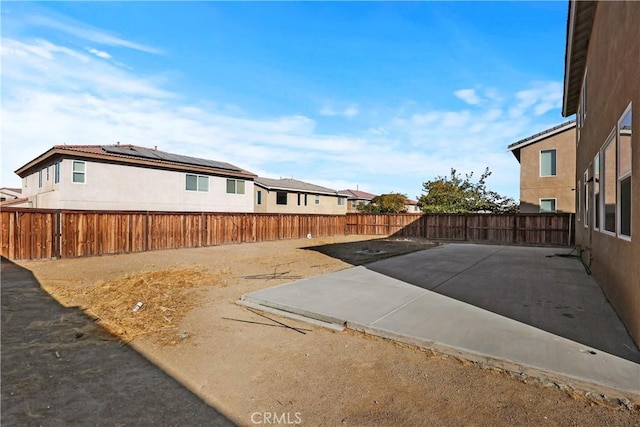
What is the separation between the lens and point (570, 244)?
16.2m

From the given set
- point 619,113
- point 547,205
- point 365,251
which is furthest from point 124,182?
point 547,205

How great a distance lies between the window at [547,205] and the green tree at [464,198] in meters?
7.58

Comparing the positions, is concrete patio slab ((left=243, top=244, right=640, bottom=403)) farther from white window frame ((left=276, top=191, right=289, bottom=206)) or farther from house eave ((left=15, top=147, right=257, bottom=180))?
white window frame ((left=276, top=191, right=289, bottom=206))

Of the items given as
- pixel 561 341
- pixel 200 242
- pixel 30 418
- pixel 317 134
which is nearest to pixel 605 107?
pixel 561 341

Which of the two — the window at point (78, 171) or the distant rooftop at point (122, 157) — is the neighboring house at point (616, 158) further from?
the window at point (78, 171)

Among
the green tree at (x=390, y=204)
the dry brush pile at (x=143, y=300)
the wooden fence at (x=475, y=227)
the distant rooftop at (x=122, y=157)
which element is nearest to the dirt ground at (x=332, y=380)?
the dry brush pile at (x=143, y=300)

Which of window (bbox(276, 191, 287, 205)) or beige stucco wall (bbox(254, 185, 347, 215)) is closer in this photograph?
beige stucco wall (bbox(254, 185, 347, 215))

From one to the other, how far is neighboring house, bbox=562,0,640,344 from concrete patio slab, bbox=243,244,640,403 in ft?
1.54

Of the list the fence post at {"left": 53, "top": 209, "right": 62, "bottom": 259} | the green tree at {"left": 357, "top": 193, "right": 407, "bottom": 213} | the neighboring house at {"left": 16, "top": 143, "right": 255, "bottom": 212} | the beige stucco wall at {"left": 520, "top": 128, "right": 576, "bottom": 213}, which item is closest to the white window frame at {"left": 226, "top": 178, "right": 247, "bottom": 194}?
the neighboring house at {"left": 16, "top": 143, "right": 255, "bottom": 212}

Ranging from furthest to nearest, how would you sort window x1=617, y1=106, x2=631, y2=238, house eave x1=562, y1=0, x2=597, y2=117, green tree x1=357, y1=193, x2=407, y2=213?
green tree x1=357, y1=193, x2=407, y2=213
house eave x1=562, y1=0, x2=597, y2=117
window x1=617, y1=106, x2=631, y2=238

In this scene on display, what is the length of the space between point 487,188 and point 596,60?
2077cm

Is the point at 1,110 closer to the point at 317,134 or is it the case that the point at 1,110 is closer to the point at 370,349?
the point at 370,349

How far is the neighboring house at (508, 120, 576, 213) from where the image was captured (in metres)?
16.7

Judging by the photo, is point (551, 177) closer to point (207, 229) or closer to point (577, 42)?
point (577, 42)
